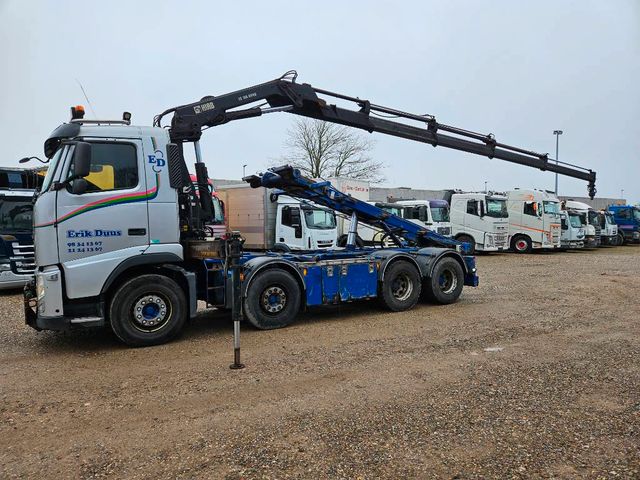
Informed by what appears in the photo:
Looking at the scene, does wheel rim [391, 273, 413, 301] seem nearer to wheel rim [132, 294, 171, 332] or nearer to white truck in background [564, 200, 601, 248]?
wheel rim [132, 294, 171, 332]

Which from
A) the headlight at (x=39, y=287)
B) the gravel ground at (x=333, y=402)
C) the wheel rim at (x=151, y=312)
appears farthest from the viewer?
the wheel rim at (x=151, y=312)

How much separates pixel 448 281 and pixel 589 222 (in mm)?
22131

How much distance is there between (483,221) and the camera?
22.2m

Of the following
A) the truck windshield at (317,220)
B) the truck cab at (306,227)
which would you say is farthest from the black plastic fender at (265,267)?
the truck windshield at (317,220)

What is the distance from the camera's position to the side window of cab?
6336mm

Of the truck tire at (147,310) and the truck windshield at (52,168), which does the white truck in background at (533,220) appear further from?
the truck windshield at (52,168)

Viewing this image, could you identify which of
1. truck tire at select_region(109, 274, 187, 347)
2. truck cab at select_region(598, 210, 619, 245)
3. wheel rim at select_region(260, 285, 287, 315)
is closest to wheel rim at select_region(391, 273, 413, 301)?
wheel rim at select_region(260, 285, 287, 315)

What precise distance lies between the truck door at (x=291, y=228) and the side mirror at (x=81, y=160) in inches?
437

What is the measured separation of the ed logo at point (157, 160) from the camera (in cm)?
668

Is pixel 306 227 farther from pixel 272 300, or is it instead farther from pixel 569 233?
pixel 569 233

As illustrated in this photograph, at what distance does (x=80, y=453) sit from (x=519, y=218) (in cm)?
2288

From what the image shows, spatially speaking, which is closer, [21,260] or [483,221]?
[21,260]

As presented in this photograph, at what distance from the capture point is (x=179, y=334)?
7.32m

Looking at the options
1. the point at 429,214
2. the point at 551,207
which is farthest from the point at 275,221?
the point at 551,207
